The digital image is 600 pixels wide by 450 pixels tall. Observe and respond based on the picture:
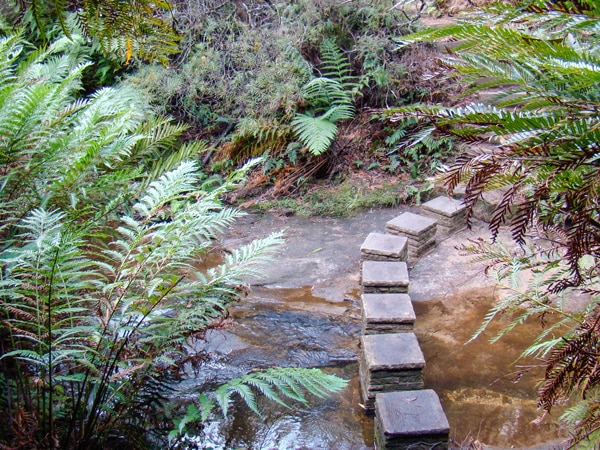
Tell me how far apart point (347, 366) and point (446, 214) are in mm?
2252

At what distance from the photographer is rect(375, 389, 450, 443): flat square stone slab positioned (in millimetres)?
2514

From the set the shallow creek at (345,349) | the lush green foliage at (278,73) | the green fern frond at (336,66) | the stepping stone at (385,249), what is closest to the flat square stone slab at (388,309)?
the shallow creek at (345,349)

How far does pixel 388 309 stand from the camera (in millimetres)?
3479

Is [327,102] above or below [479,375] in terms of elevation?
above

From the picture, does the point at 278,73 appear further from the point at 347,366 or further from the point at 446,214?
the point at 347,366

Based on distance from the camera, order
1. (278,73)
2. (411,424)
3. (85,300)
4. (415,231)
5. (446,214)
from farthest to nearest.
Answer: (278,73) < (446,214) < (415,231) < (411,424) < (85,300)

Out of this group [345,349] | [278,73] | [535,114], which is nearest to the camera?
[535,114]

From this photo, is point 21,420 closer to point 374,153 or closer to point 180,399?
point 180,399

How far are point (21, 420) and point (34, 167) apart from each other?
1151 millimetres

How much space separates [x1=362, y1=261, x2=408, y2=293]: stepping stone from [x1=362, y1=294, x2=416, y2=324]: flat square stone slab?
0.13 meters

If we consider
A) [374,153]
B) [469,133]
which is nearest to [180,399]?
[469,133]

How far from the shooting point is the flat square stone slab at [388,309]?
11.2ft

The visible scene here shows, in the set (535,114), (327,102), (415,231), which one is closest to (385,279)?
(415,231)

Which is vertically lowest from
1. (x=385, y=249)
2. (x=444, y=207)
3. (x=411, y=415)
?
(x=444, y=207)
